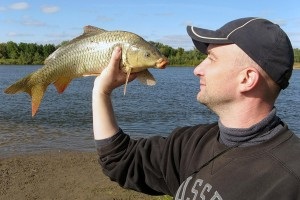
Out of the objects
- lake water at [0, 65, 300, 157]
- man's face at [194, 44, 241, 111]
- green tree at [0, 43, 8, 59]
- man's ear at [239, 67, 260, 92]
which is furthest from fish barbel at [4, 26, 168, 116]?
green tree at [0, 43, 8, 59]

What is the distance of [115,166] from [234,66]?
51.0 inches

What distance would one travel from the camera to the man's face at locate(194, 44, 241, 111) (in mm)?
3082

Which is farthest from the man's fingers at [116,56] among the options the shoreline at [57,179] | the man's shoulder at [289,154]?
the shoreline at [57,179]

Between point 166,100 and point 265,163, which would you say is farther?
point 166,100

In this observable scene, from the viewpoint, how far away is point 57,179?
13.2m

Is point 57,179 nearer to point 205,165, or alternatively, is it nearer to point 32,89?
point 32,89

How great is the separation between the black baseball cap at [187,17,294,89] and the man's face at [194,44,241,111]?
7 cm

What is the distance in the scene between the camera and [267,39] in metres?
3.00

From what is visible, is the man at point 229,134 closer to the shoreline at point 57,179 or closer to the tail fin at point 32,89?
the tail fin at point 32,89

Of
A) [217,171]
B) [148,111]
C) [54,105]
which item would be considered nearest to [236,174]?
[217,171]

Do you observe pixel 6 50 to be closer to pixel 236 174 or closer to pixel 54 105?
pixel 54 105

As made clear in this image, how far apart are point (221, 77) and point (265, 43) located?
38 centimetres

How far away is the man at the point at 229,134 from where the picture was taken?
2.74 meters

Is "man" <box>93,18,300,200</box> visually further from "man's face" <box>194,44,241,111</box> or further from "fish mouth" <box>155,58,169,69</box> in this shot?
"fish mouth" <box>155,58,169,69</box>
